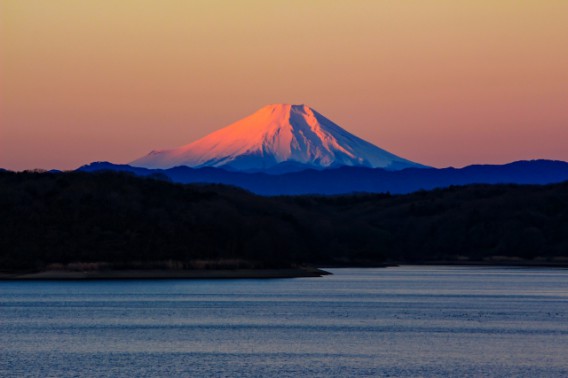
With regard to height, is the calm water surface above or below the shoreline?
below

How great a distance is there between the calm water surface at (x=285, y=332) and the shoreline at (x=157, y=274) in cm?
2180

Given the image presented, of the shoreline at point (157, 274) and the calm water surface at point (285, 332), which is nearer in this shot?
the calm water surface at point (285, 332)

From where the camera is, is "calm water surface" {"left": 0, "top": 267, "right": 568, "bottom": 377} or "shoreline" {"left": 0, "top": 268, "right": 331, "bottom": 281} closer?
"calm water surface" {"left": 0, "top": 267, "right": 568, "bottom": 377}

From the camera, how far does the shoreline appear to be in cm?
15950

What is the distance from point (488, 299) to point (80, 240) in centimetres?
6873

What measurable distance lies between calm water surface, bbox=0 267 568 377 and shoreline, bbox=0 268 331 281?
71.5 feet

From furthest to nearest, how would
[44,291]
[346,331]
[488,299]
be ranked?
[44,291] < [488,299] < [346,331]

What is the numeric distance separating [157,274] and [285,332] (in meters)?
86.4

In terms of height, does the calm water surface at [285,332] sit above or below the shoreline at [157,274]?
below

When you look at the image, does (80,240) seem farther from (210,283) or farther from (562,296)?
(562,296)

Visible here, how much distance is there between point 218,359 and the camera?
66438mm

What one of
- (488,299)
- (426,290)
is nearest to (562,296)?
(488,299)

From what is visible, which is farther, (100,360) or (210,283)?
(210,283)

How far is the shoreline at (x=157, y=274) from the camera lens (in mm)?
159500
